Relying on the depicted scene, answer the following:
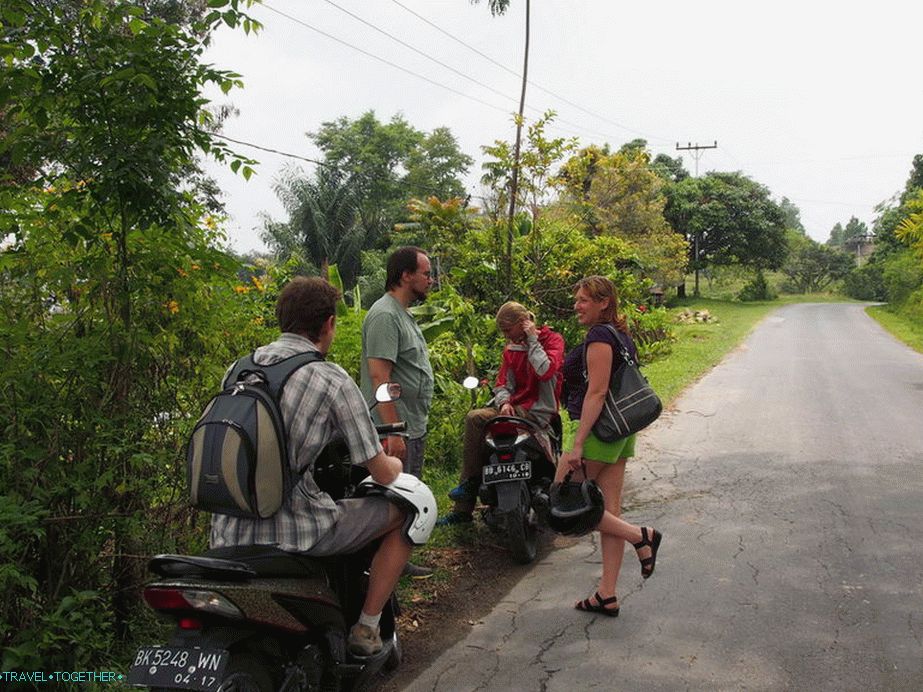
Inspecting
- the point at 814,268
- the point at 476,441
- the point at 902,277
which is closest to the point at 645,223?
the point at 902,277

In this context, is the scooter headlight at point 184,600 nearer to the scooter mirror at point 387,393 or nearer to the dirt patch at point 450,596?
the scooter mirror at point 387,393

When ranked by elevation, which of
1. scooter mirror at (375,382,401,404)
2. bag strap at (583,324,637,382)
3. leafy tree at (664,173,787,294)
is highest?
leafy tree at (664,173,787,294)

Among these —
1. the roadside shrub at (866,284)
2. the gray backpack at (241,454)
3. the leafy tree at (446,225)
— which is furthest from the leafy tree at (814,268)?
the gray backpack at (241,454)

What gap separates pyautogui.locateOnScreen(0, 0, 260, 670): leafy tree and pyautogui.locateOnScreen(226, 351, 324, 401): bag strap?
0.81 m

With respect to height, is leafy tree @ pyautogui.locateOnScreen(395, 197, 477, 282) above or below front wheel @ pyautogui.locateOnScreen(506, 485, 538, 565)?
above

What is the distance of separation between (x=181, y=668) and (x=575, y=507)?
246 centimetres

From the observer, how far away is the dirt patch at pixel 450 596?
412 cm

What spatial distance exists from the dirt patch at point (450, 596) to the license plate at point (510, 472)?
0.64 metres

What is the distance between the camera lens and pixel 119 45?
3451mm

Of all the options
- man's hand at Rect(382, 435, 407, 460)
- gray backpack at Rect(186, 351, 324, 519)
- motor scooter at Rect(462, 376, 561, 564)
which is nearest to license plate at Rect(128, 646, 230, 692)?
gray backpack at Rect(186, 351, 324, 519)

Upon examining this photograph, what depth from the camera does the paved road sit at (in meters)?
3.81

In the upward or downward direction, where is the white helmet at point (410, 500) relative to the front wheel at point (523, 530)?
upward

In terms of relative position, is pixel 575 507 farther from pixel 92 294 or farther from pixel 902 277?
pixel 902 277

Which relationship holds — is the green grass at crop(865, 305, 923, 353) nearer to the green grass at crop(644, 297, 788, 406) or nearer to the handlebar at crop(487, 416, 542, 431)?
the green grass at crop(644, 297, 788, 406)
